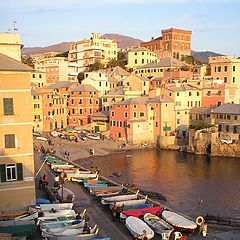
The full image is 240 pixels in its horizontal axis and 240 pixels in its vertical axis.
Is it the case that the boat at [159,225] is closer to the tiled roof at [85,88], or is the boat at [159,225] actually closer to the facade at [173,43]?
the tiled roof at [85,88]

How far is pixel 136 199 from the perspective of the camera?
87.1 ft

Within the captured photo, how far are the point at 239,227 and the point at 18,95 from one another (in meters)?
16.2

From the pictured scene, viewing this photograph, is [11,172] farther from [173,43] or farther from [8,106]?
[173,43]

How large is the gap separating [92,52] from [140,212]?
280 feet

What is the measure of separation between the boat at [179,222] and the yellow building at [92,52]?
8086 centimetres

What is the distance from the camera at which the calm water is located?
1283 inches

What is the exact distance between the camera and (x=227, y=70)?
7650 centimetres

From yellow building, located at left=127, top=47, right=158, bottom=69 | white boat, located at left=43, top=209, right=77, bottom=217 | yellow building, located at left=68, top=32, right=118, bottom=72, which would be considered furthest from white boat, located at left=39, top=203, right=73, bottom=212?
yellow building, located at left=68, top=32, right=118, bottom=72

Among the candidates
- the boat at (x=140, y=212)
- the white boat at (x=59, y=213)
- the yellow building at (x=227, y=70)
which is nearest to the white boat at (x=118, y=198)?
the boat at (x=140, y=212)

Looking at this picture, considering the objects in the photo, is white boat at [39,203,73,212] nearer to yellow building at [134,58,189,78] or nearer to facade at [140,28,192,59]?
yellow building at [134,58,189,78]

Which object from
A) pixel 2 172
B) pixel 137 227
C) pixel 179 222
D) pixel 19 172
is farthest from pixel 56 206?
pixel 179 222

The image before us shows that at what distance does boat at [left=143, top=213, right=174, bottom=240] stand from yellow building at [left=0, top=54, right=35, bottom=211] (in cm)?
705

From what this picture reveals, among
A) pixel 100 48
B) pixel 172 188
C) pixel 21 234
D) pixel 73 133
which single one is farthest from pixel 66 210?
pixel 100 48

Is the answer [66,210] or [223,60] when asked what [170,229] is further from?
[223,60]
